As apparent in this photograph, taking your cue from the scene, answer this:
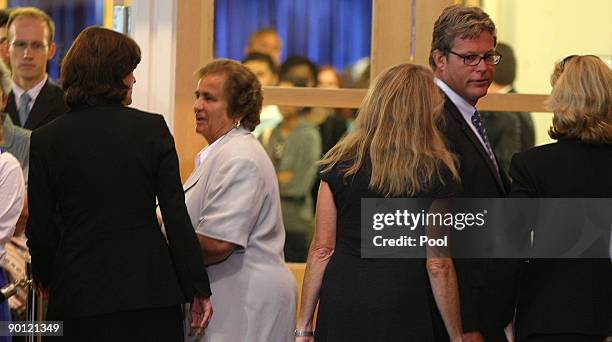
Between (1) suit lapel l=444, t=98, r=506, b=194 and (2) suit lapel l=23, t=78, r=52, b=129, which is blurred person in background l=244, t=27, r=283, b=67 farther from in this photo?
(1) suit lapel l=444, t=98, r=506, b=194

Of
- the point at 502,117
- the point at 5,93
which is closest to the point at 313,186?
the point at 502,117

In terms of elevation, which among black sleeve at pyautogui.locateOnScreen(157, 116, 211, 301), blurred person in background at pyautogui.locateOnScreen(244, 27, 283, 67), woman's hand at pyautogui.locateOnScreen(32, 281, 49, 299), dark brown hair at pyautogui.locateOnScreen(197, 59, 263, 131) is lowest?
woman's hand at pyautogui.locateOnScreen(32, 281, 49, 299)

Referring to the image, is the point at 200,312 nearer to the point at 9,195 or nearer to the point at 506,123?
the point at 9,195

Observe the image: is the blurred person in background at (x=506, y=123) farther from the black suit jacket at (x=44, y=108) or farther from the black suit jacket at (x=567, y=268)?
the black suit jacket at (x=44, y=108)

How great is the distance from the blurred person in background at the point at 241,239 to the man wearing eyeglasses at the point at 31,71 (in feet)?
4.12

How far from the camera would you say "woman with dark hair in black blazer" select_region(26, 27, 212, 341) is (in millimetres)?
3107

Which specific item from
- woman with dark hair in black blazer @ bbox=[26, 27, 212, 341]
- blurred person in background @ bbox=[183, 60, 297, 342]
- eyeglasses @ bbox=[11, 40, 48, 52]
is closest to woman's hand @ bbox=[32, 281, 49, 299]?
woman with dark hair in black blazer @ bbox=[26, 27, 212, 341]

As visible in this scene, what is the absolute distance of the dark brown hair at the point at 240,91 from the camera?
12.4 feet

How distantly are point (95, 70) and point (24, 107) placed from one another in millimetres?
1710

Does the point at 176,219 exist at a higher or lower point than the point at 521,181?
lower

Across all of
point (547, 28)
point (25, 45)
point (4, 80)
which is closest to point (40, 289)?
point (4, 80)

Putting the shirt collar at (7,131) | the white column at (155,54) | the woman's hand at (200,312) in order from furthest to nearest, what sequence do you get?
1. the white column at (155,54)
2. the shirt collar at (7,131)
3. the woman's hand at (200,312)

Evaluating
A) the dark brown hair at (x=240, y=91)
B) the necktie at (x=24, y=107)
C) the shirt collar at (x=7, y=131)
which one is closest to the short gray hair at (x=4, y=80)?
the shirt collar at (x=7, y=131)

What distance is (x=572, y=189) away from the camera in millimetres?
3234
